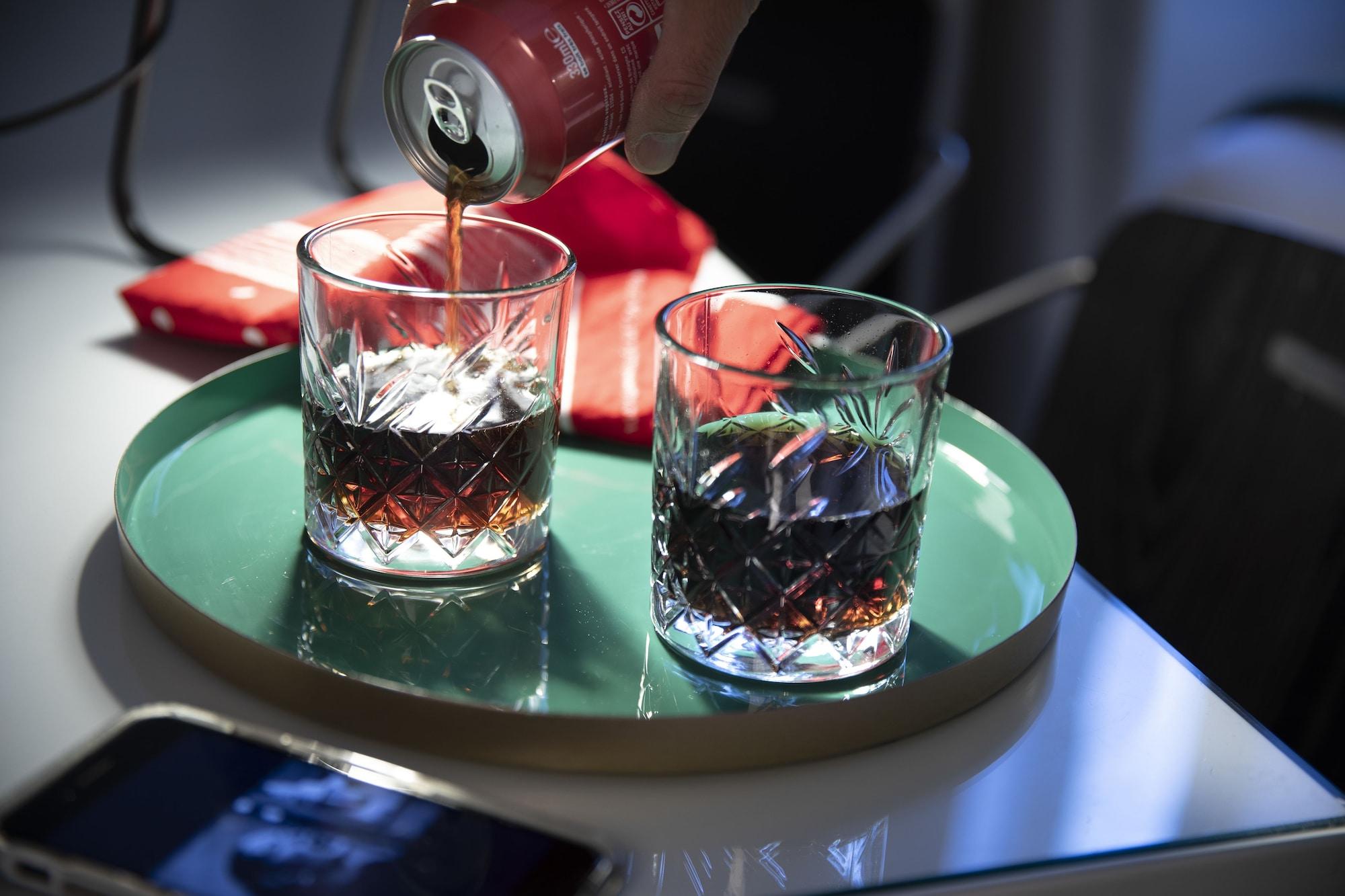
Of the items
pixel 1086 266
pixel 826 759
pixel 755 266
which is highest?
pixel 826 759

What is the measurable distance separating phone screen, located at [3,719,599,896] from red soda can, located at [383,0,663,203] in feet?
0.87

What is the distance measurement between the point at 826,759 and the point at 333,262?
1.07 feet

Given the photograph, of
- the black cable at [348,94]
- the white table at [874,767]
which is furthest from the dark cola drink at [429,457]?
the black cable at [348,94]

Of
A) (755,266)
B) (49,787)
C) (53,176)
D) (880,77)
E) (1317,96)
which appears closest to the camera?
(49,787)

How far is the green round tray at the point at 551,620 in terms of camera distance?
463 mm

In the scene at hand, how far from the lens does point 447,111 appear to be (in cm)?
54

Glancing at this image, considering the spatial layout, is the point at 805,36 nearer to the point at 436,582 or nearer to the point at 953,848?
the point at 436,582

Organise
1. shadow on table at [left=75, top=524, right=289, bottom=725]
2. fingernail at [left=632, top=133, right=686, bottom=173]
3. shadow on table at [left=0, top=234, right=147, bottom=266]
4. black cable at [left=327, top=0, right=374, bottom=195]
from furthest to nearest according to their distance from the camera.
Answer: black cable at [left=327, top=0, right=374, bottom=195]
shadow on table at [left=0, top=234, right=147, bottom=266]
fingernail at [left=632, top=133, right=686, bottom=173]
shadow on table at [left=75, top=524, right=289, bottom=725]

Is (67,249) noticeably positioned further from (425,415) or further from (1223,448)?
(1223,448)

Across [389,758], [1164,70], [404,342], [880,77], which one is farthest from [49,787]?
[1164,70]

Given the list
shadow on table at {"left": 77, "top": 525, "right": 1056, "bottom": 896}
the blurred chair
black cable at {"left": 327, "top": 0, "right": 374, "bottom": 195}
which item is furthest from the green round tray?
black cable at {"left": 327, "top": 0, "right": 374, "bottom": 195}

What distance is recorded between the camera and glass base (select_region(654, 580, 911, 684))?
1.66 feet

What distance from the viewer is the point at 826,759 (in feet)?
1.59

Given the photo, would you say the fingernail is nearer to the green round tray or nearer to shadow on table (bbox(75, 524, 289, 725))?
the green round tray
